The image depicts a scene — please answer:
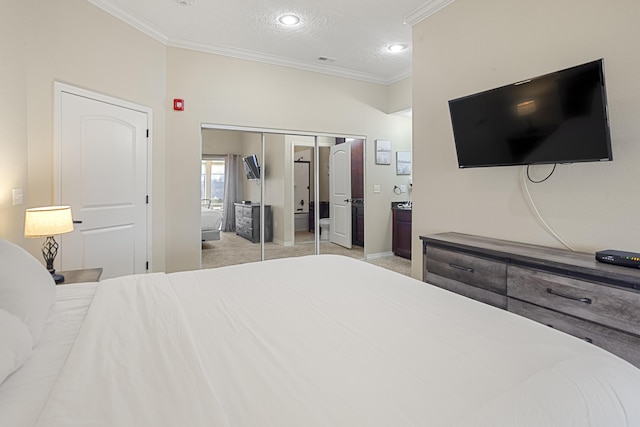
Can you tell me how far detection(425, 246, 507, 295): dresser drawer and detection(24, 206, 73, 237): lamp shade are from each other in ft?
8.55

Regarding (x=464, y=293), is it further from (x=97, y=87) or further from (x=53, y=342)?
(x=97, y=87)

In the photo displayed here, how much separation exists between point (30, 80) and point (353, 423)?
314 centimetres

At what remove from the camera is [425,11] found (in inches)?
120

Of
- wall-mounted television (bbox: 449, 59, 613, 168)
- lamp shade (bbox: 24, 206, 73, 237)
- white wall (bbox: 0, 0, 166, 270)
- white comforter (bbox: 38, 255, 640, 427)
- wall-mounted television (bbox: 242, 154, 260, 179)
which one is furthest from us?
wall-mounted television (bbox: 242, 154, 260, 179)

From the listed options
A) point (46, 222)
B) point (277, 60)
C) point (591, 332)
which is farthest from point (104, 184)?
point (591, 332)

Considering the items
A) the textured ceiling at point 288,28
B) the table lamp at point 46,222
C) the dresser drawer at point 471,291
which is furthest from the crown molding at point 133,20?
the dresser drawer at point 471,291

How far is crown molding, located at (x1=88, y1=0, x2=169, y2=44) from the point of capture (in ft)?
9.60

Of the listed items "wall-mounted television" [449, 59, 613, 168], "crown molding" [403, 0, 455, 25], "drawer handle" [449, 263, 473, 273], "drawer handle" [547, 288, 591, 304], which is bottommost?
"drawer handle" [547, 288, 591, 304]

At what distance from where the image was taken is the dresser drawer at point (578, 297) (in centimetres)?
153

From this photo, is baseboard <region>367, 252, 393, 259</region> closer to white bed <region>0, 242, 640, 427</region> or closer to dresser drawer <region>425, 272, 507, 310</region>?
dresser drawer <region>425, 272, 507, 310</region>

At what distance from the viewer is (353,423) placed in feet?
2.24

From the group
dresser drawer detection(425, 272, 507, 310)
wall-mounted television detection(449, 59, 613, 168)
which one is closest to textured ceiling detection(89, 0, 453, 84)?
wall-mounted television detection(449, 59, 613, 168)

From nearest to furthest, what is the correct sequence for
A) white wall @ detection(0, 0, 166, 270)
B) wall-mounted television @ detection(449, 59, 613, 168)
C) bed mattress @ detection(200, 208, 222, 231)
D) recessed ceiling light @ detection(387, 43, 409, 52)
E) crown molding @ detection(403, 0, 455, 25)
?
wall-mounted television @ detection(449, 59, 613, 168) → white wall @ detection(0, 0, 166, 270) → crown molding @ detection(403, 0, 455, 25) → recessed ceiling light @ detection(387, 43, 409, 52) → bed mattress @ detection(200, 208, 222, 231)

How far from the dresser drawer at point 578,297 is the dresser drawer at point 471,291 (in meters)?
0.10
